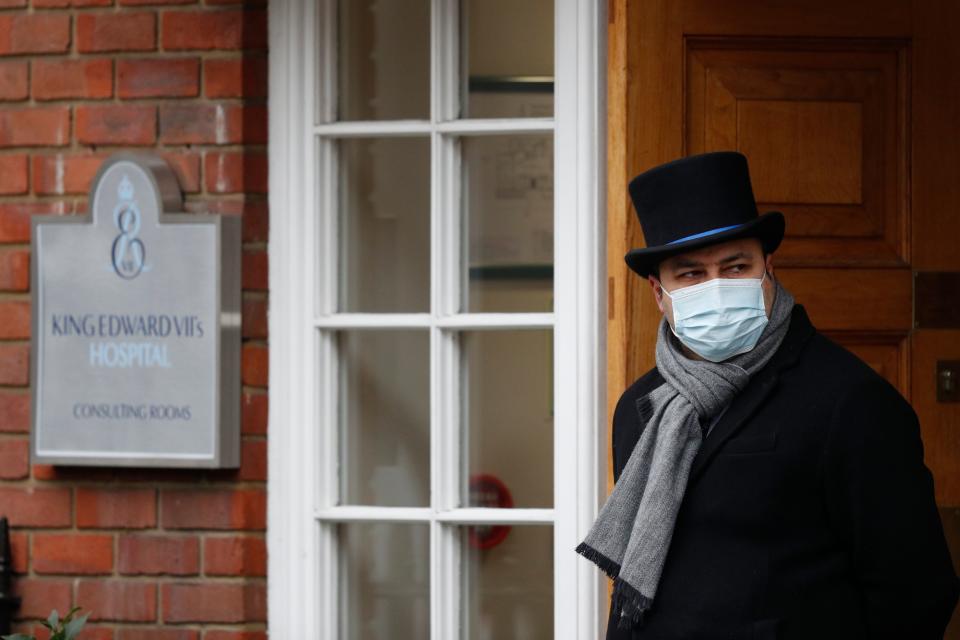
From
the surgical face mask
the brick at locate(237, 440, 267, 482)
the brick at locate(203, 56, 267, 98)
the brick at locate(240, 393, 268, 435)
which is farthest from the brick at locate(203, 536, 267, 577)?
the surgical face mask

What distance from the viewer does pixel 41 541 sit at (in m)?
3.29

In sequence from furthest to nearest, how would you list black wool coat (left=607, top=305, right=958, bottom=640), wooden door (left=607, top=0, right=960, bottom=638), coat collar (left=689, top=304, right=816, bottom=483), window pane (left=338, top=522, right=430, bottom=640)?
window pane (left=338, top=522, right=430, bottom=640)
wooden door (left=607, top=0, right=960, bottom=638)
coat collar (left=689, top=304, right=816, bottom=483)
black wool coat (left=607, top=305, right=958, bottom=640)

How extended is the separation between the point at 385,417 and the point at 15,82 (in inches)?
49.8

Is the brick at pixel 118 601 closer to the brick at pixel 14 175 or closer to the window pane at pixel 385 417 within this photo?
the window pane at pixel 385 417

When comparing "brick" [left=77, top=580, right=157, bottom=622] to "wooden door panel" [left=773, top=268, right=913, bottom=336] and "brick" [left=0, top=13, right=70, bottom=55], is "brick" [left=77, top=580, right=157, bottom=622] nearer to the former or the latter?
"brick" [left=0, top=13, right=70, bottom=55]

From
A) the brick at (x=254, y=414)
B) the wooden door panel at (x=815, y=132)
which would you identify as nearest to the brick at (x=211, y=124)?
the brick at (x=254, y=414)

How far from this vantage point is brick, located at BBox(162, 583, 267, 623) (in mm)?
3246

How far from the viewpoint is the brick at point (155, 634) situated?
3268mm

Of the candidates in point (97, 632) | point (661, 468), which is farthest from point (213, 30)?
point (661, 468)

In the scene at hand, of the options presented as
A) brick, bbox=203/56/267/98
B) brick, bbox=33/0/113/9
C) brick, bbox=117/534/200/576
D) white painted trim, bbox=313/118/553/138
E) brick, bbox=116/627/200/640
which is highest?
brick, bbox=33/0/113/9

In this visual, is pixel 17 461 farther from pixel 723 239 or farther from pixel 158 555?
pixel 723 239

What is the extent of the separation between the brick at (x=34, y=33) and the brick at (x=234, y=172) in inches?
19.3

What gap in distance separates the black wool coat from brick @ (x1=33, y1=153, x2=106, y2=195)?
185 centimetres

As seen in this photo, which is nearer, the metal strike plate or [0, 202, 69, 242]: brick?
the metal strike plate
